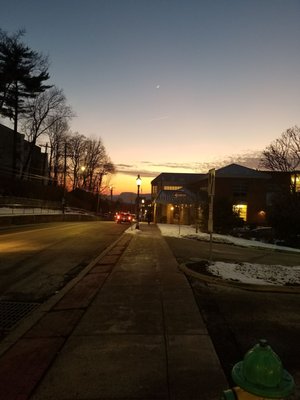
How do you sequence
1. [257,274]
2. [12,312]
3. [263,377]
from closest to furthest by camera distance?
[263,377]
[12,312]
[257,274]

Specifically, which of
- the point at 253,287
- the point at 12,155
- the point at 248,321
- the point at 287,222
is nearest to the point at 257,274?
the point at 253,287

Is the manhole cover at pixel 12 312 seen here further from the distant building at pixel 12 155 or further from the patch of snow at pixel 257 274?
the distant building at pixel 12 155

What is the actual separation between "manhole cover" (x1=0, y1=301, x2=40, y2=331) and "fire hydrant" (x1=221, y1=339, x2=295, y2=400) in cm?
511

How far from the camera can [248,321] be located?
22.2 ft

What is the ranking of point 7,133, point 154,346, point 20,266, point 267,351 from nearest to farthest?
point 267,351
point 154,346
point 20,266
point 7,133

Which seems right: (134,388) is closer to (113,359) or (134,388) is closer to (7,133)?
(113,359)

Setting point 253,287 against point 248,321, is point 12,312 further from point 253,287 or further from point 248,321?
point 253,287

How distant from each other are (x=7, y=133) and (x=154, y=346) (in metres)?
74.4

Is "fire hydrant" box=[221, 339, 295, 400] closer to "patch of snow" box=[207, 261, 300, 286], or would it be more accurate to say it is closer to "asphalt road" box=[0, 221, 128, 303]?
"asphalt road" box=[0, 221, 128, 303]

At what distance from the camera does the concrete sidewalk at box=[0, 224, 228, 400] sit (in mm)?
4242

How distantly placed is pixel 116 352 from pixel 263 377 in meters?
3.32

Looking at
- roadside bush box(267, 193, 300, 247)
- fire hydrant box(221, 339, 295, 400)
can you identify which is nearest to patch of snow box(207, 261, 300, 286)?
fire hydrant box(221, 339, 295, 400)

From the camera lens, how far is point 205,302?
8.05 meters

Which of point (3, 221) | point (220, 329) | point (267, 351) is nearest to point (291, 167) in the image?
point (3, 221)
